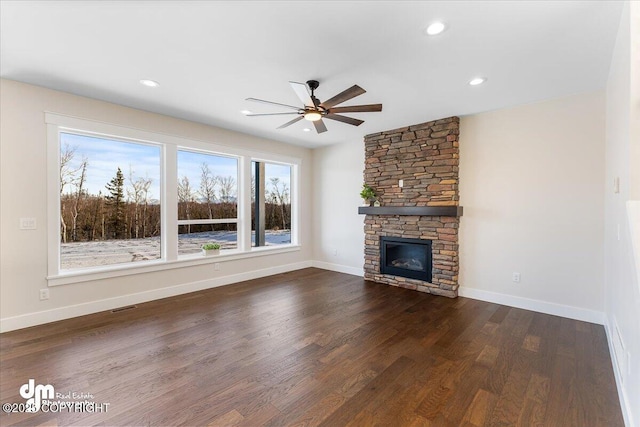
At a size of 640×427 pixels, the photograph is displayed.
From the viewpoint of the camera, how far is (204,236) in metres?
4.91

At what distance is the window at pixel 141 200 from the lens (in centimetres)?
357

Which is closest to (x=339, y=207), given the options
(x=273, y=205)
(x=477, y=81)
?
(x=273, y=205)

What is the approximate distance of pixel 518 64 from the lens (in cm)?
273

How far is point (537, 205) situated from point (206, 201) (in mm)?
4984

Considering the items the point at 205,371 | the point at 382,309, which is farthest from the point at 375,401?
the point at 382,309

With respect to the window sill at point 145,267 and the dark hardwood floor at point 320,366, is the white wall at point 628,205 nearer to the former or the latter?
the dark hardwood floor at point 320,366

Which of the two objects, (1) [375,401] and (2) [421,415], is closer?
(2) [421,415]

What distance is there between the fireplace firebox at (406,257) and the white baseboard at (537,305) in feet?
2.06

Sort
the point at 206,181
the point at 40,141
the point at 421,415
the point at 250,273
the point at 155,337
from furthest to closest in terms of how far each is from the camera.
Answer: the point at 250,273 < the point at 206,181 < the point at 40,141 < the point at 155,337 < the point at 421,415

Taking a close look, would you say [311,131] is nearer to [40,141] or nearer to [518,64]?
[518,64]

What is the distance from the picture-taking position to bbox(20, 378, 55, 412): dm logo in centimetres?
193

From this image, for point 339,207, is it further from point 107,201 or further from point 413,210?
point 107,201

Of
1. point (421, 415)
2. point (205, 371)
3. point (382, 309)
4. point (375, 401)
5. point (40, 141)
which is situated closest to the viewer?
point (421, 415)

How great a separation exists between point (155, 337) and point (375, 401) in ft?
7.56
